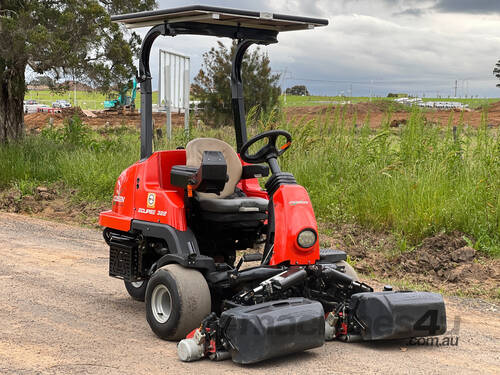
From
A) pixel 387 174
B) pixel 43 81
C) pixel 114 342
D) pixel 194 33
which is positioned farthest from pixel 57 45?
pixel 114 342

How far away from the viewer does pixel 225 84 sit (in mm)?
23266

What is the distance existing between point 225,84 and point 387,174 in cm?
1426

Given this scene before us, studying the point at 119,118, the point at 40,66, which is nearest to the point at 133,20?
the point at 40,66

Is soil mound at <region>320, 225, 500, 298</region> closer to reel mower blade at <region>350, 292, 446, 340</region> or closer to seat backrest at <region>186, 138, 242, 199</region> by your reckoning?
reel mower blade at <region>350, 292, 446, 340</region>

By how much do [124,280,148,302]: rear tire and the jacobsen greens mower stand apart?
0.02m

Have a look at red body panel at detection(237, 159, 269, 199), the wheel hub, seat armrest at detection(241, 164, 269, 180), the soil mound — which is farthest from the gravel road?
seat armrest at detection(241, 164, 269, 180)

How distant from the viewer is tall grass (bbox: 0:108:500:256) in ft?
28.7

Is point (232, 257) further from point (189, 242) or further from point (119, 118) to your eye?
point (119, 118)

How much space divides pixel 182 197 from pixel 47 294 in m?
1.80

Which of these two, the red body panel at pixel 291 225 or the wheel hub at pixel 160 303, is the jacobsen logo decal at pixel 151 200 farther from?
the red body panel at pixel 291 225

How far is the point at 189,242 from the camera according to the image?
18.3 feet

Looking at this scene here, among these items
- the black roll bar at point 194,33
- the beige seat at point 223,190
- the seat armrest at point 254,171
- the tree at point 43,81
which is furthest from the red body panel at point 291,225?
the tree at point 43,81

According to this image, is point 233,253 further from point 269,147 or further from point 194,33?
point 194,33

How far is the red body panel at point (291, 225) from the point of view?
5.20m
